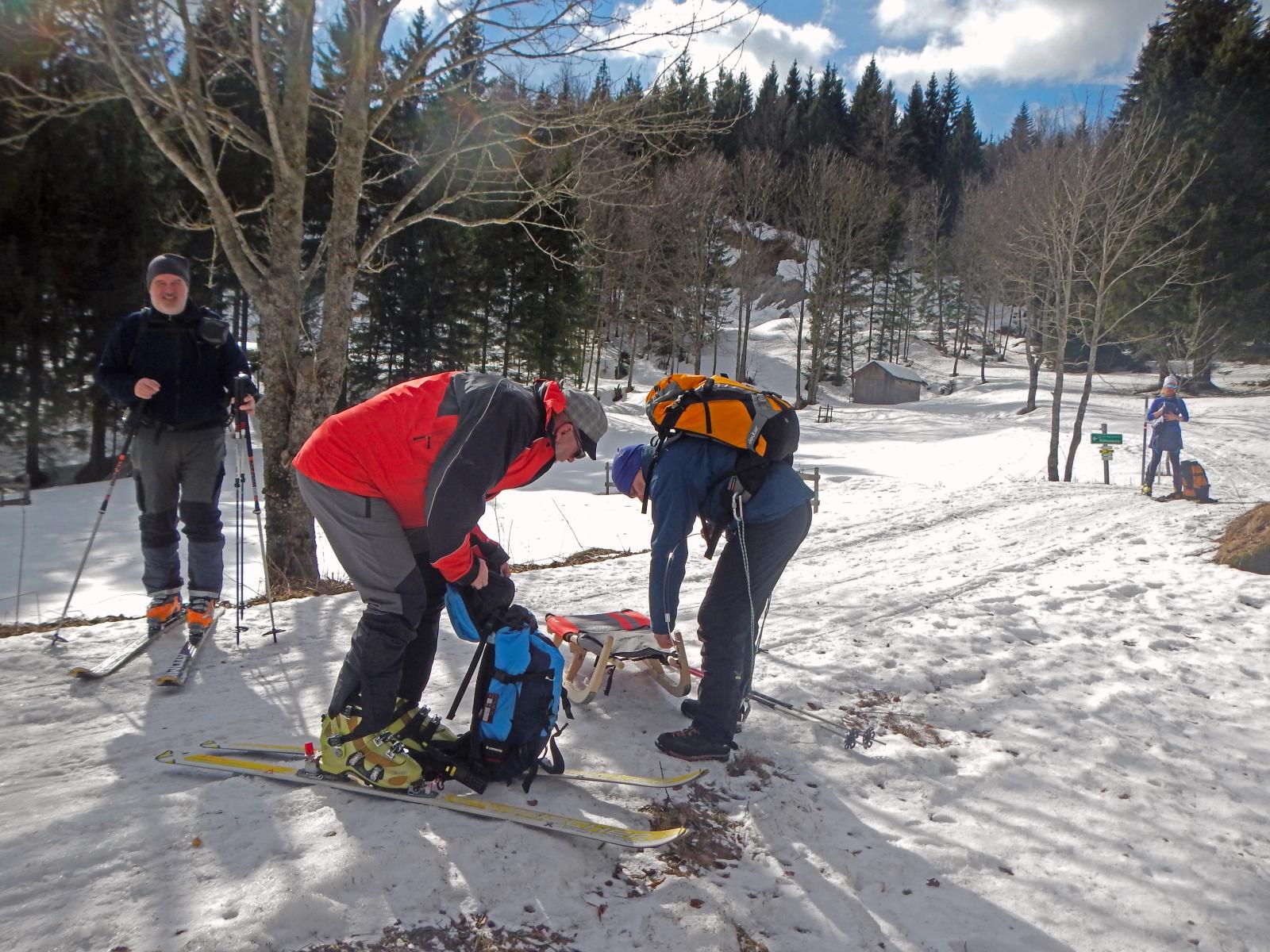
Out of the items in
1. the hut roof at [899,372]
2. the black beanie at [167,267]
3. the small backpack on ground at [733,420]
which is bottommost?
the small backpack on ground at [733,420]

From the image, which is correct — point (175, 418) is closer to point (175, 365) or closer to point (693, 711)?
point (175, 365)

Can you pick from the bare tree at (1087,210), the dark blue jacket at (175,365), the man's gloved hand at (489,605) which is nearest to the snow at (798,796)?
the man's gloved hand at (489,605)

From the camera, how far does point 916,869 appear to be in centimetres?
306

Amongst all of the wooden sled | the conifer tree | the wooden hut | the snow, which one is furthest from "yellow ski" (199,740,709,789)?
the wooden hut

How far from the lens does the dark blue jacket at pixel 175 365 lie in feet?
14.7

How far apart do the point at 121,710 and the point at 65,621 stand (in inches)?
80.7

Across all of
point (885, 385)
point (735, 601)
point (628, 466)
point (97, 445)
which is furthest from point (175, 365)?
point (885, 385)

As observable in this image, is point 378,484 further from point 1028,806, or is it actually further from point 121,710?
point 1028,806

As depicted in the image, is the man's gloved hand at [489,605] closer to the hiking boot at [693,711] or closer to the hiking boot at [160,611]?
the hiking boot at [693,711]

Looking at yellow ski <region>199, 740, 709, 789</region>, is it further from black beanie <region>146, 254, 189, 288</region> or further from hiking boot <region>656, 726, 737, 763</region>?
black beanie <region>146, 254, 189, 288</region>

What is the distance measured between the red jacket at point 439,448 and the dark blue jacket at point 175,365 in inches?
81.4

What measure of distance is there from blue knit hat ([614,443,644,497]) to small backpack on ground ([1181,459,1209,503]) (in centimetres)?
1226

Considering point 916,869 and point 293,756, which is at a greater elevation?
point 293,756

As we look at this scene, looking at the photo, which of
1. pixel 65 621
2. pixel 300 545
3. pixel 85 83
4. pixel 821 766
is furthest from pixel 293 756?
pixel 85 83
